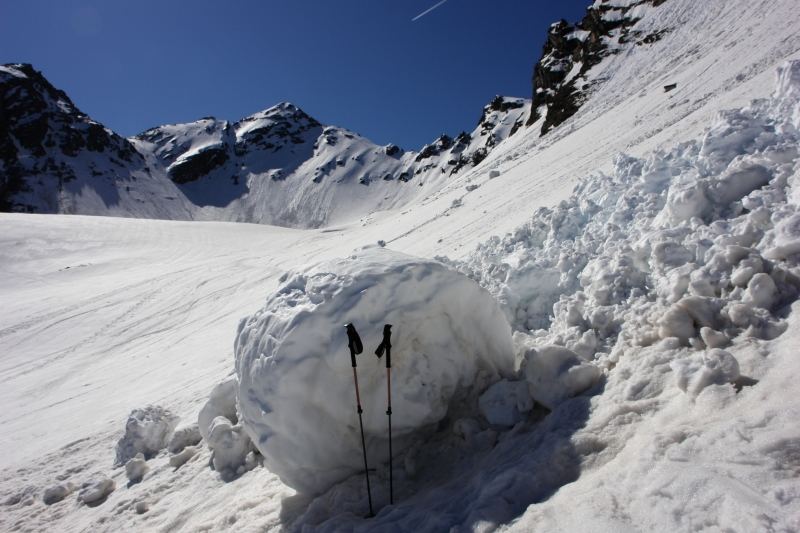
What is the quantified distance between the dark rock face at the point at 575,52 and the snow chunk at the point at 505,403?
36.3 m

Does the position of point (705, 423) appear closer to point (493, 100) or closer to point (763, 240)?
point (763, 240)

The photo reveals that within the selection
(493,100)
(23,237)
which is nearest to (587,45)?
(23,237)

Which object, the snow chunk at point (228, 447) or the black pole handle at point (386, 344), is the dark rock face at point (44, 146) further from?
the black pole handle at point (386, 344)

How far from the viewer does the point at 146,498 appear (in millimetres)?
5305

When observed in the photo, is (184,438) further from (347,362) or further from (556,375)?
(556,375)

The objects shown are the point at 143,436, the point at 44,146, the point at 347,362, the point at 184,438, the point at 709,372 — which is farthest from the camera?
the point at 44,146

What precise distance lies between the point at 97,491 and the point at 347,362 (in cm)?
432

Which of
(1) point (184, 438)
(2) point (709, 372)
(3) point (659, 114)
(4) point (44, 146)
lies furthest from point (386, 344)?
(4) point (44, 146)

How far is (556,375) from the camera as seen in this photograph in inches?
147

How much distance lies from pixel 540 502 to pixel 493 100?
395ft

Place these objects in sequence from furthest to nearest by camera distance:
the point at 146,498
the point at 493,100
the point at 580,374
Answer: the point at 493,100, the point at 146,498, the point at 580,374

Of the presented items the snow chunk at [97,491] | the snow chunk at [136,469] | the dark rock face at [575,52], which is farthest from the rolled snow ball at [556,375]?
the dark rock face at [575,52]

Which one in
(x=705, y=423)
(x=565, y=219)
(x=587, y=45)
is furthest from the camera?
(x=587, y=45)

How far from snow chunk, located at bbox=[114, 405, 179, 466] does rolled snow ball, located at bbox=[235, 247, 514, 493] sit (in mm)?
3037
